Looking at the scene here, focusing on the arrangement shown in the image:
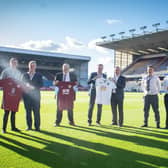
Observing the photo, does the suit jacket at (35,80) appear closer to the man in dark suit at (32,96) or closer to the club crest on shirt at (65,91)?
the man in dark suit at (32,96)

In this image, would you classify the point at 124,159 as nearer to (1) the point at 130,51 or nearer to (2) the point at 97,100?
(2) the point at 97,100

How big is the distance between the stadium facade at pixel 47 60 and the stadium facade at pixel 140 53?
9671 mm

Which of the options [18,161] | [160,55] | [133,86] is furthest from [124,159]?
[160,55]

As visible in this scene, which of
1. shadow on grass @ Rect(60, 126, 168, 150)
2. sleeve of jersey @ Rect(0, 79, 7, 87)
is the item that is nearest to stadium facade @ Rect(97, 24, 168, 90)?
shadow on grass @ Rect(60, 126, 168, 150)

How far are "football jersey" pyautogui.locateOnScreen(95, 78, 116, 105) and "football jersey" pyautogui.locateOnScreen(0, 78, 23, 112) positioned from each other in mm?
2631

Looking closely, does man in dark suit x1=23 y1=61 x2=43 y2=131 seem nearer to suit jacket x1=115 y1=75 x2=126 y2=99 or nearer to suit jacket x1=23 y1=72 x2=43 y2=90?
suit jacket x1=23 y1=72 x2=43 y2=90

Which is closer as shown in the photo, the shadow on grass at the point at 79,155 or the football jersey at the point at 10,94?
the shadow on grass at the point at 79,155

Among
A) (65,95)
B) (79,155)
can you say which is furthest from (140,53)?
(79,155)

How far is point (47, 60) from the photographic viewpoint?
63.6 metres

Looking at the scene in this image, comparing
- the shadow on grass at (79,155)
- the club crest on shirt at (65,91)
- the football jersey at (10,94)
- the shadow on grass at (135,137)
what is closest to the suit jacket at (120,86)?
the shadow on grass at (135,137)

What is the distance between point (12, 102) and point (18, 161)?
261 cm

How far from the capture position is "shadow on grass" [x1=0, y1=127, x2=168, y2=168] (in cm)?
421

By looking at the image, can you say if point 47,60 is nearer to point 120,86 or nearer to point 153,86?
point 120,86

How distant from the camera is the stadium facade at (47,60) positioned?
55.3 m
